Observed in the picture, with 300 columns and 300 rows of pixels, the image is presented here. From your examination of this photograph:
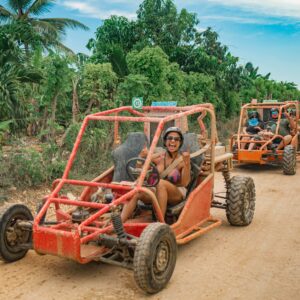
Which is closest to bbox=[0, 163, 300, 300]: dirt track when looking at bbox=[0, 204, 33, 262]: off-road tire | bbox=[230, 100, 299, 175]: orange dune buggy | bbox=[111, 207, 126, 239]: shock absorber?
bbox=[0, 204, 33, 262]: off-road tire

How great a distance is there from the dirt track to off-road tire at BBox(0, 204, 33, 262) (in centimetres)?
11

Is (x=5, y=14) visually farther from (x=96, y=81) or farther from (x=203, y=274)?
(x=203, y=274)

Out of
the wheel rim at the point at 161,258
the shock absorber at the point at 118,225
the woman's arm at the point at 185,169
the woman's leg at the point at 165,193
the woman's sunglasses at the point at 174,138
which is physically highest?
the woman's sunglasses at the point at 174,138

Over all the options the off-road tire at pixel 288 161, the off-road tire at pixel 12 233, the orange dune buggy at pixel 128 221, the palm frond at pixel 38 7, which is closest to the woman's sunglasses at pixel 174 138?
the orange dune buggy at pixel 128 221


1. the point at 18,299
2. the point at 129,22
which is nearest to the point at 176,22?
the point at 129,22

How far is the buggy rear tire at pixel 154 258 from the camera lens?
14.1ft

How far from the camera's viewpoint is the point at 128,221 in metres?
5.27

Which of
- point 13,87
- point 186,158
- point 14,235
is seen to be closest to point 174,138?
point 186,158

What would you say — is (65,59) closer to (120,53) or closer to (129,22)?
(120,53)

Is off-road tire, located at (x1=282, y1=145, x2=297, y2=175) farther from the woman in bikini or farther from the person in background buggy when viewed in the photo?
the woman in bikini

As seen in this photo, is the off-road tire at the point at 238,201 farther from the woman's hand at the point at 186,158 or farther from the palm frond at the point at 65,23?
the palm frond at the point at 65,23

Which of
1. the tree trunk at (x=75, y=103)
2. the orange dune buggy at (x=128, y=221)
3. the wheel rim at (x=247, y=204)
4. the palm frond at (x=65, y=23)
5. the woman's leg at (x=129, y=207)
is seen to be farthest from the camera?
the palm frond at (x=65, y=23)

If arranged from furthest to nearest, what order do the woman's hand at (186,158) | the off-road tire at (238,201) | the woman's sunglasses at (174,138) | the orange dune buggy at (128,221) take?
the off-road tire at (238,201), the woman's sunglasses at (174,138), the woman's hand at (186,158), the orange dune buggy at (128,221)

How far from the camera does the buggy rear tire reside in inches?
169
